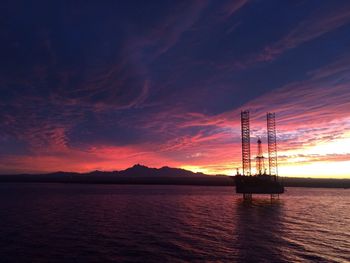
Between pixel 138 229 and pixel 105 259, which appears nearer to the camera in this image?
pixel 105 259

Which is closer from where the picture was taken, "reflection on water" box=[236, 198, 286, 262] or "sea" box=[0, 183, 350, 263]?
"sea" box=[0, 183, 350, 263]

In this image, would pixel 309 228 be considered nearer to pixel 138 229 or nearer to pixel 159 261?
pixel 138 229

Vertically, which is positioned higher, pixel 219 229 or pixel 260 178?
pixel 260 178

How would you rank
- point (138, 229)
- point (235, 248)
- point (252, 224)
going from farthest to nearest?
point (252, 224) < point (138, 229) < point (235, 248)

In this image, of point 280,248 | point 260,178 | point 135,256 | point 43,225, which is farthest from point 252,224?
point 260,178

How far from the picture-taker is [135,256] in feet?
116

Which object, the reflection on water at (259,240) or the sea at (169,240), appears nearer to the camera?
the sea at (169,240)

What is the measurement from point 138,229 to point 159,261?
19739mm

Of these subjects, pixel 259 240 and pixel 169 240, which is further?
pixel 259 240

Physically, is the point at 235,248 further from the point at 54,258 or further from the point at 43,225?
the point at 43,225

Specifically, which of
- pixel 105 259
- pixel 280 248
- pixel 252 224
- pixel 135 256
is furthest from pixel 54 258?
pixel 252 224

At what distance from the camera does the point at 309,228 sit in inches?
2224

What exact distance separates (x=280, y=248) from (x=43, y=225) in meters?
39.3

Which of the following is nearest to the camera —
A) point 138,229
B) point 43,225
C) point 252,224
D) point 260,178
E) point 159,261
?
point 159,261
